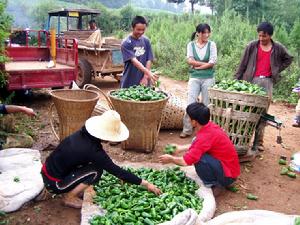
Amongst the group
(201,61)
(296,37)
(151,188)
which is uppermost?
(296,37)

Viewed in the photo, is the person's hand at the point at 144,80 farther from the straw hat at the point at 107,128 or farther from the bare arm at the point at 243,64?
the straw hat at the point at 107,128

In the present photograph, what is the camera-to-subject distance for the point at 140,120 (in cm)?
507

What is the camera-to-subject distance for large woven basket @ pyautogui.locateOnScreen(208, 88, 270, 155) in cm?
475

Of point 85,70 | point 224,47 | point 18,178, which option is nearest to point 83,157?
point 18,178

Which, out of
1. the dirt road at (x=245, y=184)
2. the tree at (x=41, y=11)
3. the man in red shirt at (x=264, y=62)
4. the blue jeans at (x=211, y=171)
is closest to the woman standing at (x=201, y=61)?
the man in red shirt at (x=264, y=62)

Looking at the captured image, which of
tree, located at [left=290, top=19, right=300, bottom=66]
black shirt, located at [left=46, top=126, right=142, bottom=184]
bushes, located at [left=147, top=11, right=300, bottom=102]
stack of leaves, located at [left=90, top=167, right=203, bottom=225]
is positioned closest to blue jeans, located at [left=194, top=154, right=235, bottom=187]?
stack of leaves, located at [left=90, top=167, right=203, bottom=225]

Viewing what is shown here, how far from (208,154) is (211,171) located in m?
0.19

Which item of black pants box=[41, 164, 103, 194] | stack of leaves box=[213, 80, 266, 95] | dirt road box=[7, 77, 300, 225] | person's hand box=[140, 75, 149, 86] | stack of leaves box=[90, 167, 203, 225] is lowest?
dirt road box=[7, 77, 300, 225]

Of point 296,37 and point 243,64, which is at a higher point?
point 296,37

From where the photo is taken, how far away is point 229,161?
13.4 feet

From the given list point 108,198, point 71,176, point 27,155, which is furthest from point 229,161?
point 27,155

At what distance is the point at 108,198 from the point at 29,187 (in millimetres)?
857

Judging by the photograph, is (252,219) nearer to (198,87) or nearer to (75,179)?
(75,179)

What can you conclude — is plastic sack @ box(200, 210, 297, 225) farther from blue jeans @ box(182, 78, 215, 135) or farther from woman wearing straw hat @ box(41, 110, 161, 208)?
blue jeans @ box(182, 78, 215, 135)
